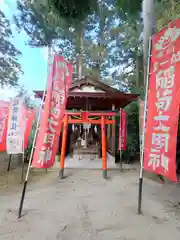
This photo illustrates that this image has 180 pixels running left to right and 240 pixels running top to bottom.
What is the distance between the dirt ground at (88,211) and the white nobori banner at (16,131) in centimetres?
112

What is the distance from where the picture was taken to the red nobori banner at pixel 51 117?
3.33 m

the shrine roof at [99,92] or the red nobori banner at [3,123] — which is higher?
the shrine roof at [99,92]

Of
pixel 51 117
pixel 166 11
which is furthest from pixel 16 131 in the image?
pixel 166 11

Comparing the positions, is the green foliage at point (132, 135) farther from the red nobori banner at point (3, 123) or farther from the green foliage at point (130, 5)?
the red nobori banner at point (3, 123)

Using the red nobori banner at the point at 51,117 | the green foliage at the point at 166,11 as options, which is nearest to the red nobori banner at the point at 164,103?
the red nobori banner at the point at 51,117

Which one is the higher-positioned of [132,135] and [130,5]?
[130,5]

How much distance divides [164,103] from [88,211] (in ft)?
8.37

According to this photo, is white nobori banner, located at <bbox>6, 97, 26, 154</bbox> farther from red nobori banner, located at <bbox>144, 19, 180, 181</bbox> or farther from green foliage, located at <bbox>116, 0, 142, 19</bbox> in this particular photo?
green foliage, located at <bbox>116, 0, 142, 19</bbox>

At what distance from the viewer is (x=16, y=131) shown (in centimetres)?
604

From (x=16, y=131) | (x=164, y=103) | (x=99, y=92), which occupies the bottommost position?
(x=16, y=131)

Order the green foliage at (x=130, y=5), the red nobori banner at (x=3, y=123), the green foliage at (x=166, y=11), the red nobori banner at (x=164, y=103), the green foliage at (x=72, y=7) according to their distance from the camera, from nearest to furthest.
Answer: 1. the red nobori banner at (x=164, y=103)
2. the green foliage at (x=166, y=11)
3. the green foliage at (x=130, y=5)
4. the green foliage at (x=72, y=7)
5. the red nobori banner at (x=3, y=123)

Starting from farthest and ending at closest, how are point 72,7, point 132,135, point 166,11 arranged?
1. point 132,135
2. point 72,7
3. point 166,11

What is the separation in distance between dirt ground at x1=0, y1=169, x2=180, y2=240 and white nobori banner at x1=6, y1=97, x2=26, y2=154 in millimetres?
1117

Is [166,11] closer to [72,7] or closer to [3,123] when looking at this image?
[72,7]
